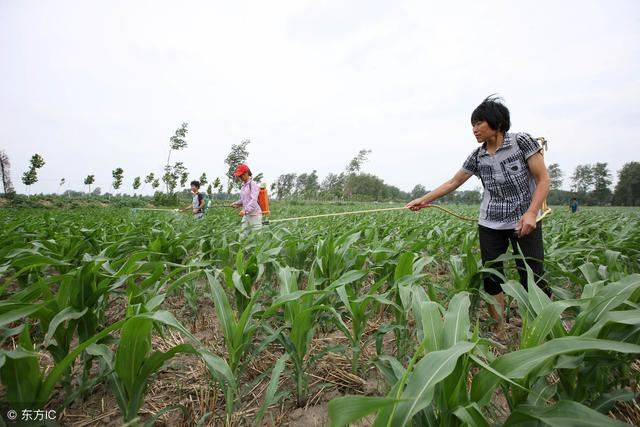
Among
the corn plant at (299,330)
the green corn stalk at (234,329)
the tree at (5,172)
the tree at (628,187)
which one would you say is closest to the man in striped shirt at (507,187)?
the corn plant at (299,330)

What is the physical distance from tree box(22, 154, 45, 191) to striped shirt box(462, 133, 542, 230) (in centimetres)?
4119

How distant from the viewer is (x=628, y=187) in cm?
5812

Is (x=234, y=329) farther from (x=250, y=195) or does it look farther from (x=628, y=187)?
(x=628, y=187)

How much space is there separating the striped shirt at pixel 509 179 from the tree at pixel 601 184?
288 ft

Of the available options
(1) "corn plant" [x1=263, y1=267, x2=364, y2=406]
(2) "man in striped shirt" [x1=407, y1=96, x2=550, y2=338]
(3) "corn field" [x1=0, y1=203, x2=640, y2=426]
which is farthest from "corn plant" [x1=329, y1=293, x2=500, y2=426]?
(2) "man in striped shirt" [x1=407, y1=96, x2=550, y2=338]

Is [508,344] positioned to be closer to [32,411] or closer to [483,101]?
[483,101]

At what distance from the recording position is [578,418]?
2.50 ft

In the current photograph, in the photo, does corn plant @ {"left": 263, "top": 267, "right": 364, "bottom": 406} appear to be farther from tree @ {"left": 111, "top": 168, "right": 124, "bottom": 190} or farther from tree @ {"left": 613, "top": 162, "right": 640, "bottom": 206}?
tree @ {"left": 613, "top": 162, "right": 640, "bottom": 206}

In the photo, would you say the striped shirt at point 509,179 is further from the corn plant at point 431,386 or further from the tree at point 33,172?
the tree at point 33,172

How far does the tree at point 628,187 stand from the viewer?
56.9 m

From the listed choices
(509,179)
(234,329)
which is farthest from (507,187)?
(234,329)

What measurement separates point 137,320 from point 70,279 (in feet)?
2.42

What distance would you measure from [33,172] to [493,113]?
137 ft

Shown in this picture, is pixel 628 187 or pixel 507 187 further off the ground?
pixel 628 187
